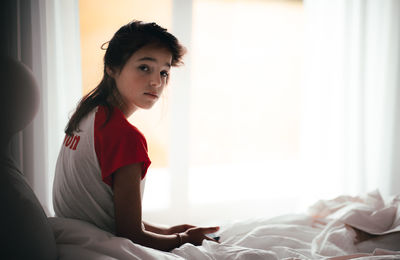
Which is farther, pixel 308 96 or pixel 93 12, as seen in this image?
pixel 308 96

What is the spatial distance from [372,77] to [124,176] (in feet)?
6.95

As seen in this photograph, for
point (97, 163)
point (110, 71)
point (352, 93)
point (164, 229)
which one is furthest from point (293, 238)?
point (352, 93)

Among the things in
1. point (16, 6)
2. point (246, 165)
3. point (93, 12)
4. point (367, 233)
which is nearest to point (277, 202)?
point (246, 165)

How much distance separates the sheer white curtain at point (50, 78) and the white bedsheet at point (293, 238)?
797mm

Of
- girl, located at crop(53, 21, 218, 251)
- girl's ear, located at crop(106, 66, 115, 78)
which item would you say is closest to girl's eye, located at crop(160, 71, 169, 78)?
girl, located at crop(53, 21, 218, 251)

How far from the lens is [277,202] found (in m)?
2.51

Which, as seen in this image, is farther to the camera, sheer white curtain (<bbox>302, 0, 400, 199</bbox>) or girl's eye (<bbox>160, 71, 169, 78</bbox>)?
sheer white curtain (<bbox>302, 0, 400, 199</bbox>)

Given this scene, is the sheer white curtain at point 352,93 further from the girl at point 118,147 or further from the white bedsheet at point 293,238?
the girl at point 118,147

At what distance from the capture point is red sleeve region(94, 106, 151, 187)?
793 mm

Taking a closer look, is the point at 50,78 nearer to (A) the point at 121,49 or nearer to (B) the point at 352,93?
(A) the point at 121,49

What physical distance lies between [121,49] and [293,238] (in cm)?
82

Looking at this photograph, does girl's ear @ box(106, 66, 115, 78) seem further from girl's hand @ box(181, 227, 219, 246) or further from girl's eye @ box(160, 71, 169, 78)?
girl's hand @ box(181, 227, 219, 246)

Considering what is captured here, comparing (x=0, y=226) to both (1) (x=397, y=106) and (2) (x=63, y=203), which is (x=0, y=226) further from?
(1) (x=397, y=106)

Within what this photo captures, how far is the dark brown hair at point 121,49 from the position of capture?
0.94 meters
